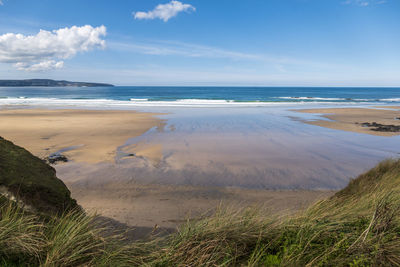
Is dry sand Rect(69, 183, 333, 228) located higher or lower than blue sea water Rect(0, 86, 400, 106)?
lower

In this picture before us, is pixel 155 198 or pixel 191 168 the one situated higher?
pixel 191 168

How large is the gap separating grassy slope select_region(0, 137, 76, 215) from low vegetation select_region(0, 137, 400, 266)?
251mm

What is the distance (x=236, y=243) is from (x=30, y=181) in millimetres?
3073

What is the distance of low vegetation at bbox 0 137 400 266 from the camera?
2.79 meters

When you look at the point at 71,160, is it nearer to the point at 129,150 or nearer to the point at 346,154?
the point at 129,150

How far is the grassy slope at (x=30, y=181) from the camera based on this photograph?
373cm

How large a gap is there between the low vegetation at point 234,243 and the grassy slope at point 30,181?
0.82 ft

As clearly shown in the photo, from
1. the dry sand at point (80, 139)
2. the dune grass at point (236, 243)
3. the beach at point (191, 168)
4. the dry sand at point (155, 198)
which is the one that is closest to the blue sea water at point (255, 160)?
the beach at point (191, 168)

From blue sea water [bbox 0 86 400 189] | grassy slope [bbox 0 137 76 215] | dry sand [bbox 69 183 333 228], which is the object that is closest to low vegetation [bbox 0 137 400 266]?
grassy slope [bbox 0 137 76 215]

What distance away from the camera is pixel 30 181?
3945mm

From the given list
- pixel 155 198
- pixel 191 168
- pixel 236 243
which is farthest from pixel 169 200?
pixel 236 243

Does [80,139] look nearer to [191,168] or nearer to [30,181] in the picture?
[191,168]

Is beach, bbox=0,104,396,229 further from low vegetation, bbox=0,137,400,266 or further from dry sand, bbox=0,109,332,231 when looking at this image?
low vegetation, bbox=0,137,400,266

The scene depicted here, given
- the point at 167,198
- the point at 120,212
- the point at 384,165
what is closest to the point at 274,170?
the point at 384,165
